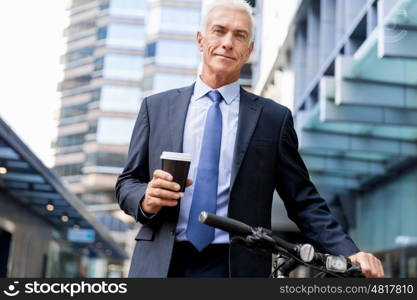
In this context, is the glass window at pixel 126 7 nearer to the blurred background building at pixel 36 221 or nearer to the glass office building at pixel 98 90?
the glass office building at pixel 98 90

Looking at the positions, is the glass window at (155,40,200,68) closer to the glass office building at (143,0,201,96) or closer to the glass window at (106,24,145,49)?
the glass office building at (143,0,201,96)

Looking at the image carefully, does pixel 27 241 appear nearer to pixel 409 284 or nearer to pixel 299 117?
pixel 299 117

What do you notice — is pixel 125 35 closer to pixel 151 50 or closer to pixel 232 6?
pixel 151 50

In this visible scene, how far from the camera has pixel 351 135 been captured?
14.5m

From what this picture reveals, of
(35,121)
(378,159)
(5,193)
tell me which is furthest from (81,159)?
(378,159)

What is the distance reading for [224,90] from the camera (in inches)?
97.0

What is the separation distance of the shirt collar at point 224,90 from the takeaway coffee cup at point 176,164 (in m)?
0.45

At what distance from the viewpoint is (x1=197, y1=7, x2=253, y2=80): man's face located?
7.81 feet

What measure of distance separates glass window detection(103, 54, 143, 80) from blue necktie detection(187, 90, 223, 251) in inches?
762

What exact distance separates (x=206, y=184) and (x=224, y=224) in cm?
48

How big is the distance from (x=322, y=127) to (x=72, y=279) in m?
12.5

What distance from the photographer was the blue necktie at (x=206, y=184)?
226cm

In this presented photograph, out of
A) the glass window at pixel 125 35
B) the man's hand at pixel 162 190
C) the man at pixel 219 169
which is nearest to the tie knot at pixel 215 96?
the man at pixel 219 169

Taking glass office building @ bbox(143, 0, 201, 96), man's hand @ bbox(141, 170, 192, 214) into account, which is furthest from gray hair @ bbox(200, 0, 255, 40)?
glass office building @ bbox(143, 0, 201, 96)
